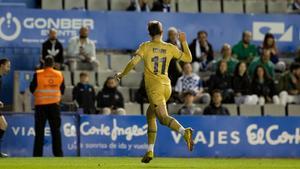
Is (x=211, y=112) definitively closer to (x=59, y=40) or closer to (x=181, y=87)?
(x=181, y=87)

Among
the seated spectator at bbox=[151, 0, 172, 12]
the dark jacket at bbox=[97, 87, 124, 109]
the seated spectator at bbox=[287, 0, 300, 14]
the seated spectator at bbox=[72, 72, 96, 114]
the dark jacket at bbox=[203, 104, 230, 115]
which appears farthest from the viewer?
the seated spectator at bbox=[287, 0, 300, 14]

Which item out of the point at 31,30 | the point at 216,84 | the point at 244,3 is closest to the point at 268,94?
the point at 216,84

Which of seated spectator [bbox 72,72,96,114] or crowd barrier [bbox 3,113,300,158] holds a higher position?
seated spectator [bbox 72,72,96,114]

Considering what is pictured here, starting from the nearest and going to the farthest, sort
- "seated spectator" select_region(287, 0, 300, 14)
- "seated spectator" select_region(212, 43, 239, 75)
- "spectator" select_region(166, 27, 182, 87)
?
1. "spectator" select_region(166, 27, 182, 87)
2. "seated spectator" select_region(212, 43, 239, 75)
3. "seated spectator" select_region(287, 0, 300, 14)

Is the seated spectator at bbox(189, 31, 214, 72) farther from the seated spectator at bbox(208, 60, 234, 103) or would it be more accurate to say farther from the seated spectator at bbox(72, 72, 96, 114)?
the seated spectator at bbox(72, 72, 96, 114)

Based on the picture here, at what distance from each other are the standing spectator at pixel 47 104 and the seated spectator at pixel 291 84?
6748 millimetres

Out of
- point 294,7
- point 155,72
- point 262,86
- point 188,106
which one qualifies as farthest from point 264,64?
point 155,72

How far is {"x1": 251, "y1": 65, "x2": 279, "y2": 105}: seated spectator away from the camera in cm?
2384

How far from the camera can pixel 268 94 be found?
24.2 meters

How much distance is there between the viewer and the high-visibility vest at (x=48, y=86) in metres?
20.0

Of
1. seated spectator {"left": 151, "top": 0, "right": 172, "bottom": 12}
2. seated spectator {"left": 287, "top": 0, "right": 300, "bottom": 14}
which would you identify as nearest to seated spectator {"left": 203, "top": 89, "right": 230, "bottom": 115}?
seated spectator {"left": 151, "top": 0, "right": 172, "bottom": 12}

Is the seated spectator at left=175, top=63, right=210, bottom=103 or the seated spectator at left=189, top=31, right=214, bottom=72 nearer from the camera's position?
the seated spectator at left=175, top=63, right=210, bottom=103

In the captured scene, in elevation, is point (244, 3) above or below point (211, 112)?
above

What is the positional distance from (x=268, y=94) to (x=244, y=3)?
156 inches
